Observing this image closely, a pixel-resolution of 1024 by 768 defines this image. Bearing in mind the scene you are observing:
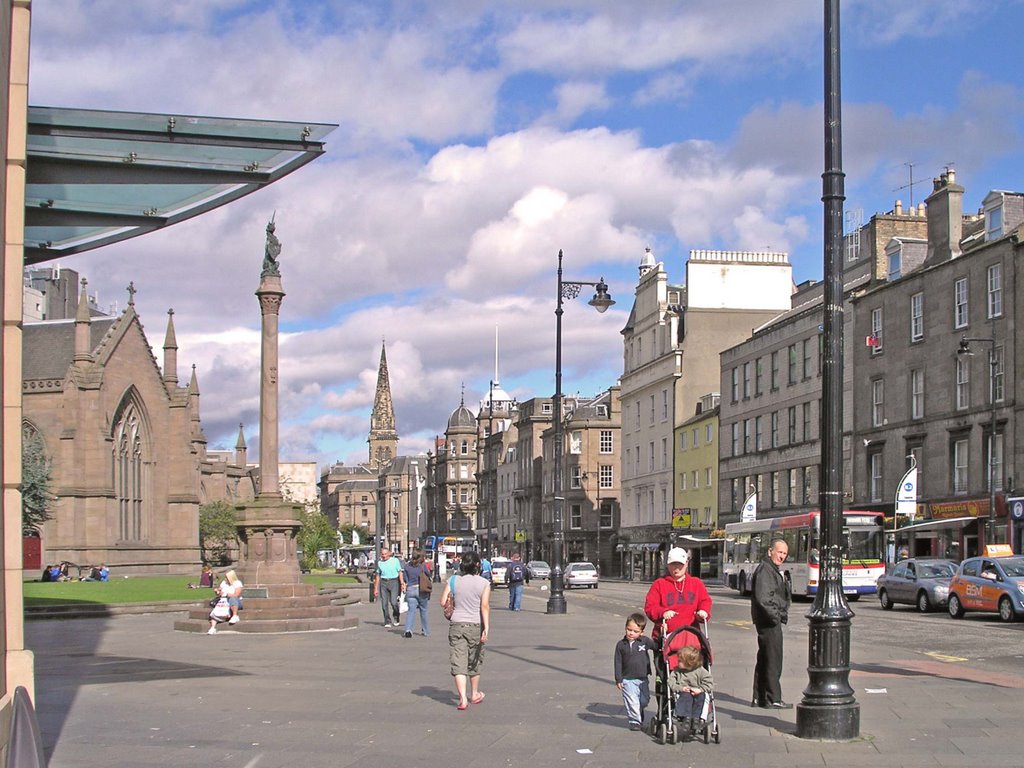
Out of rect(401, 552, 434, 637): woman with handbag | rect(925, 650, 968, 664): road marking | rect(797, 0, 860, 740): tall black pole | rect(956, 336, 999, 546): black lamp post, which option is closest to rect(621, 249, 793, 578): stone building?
rect(956, 336, 999, 546): black lamp post

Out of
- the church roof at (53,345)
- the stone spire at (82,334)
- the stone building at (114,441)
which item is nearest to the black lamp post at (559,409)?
the stone building at (114,441)

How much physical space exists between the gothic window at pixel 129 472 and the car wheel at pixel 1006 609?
2378 inches

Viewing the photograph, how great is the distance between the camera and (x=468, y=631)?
1420cm

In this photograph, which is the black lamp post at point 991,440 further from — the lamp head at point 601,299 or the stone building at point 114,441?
the stone building at point 114,441

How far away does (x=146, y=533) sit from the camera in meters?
82.7

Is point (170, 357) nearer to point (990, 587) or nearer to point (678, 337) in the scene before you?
point (678, 337)

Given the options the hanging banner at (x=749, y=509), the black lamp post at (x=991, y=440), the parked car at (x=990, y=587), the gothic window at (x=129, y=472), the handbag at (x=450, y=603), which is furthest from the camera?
the gothic window at (x=129, y=472)

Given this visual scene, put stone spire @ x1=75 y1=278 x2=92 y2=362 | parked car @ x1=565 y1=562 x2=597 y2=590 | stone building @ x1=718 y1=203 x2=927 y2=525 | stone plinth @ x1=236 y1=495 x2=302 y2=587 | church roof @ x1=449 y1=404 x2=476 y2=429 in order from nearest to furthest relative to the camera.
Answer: stone plinth @ x1=236 y1=495 x2=302 y2=587 → stone building @ x1=718 y1=203 x2=927 y2=525 → parked car @ x1=565 y1=562 x2=597 y2=590 → stone spire @ x1=75 y1=278 x2=92 y2=362 → church roof @ x1=449 y1=404 x2=476 y2=429

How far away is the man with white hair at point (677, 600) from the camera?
11844mm

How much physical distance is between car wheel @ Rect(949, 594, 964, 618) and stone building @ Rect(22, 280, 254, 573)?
54.4 meters

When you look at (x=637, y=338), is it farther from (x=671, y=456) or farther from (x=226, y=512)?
(x=226, y=512)

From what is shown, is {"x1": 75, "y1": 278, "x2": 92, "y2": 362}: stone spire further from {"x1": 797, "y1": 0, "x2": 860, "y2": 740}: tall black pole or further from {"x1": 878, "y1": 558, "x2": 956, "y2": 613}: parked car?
{"x1": 797, "y1": 0, "x2": 860, "y2": 740}: tall black pole

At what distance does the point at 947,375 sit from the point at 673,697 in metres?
43.1

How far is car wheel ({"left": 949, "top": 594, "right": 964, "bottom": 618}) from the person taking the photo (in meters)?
32.3
